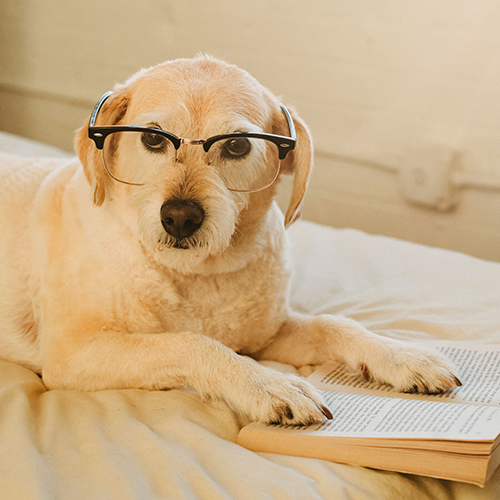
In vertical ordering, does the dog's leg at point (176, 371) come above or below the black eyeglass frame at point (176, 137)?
below

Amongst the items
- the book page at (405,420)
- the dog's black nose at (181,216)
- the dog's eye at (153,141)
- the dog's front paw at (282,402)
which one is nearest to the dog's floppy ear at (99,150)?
Result: the dog's eye at (153,141)

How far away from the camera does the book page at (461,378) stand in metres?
1.27

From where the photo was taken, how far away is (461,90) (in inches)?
120

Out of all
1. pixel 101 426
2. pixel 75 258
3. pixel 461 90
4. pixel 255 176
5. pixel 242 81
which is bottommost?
pixel 101 426

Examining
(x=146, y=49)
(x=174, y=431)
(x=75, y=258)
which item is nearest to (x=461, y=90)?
(x=146, y=49)

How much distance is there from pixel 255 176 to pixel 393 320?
757 mm

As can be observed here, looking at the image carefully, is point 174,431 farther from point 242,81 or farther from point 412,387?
point 242,81

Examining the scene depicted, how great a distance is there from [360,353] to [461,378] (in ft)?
0.83

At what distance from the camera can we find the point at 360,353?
4.71ft

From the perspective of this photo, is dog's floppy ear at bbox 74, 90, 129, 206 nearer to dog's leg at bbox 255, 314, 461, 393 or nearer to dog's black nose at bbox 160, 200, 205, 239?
dog's black nose at bbox 160, 200, 205, 239

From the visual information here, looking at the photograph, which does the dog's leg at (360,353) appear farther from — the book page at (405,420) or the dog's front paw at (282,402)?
the dog's front paw at (282,402)

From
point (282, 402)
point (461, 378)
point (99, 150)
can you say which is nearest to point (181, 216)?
point (99, 150)

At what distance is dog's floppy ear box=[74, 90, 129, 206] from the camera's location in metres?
1.36

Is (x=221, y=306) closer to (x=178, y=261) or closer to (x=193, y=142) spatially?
(x=178, y=261)
